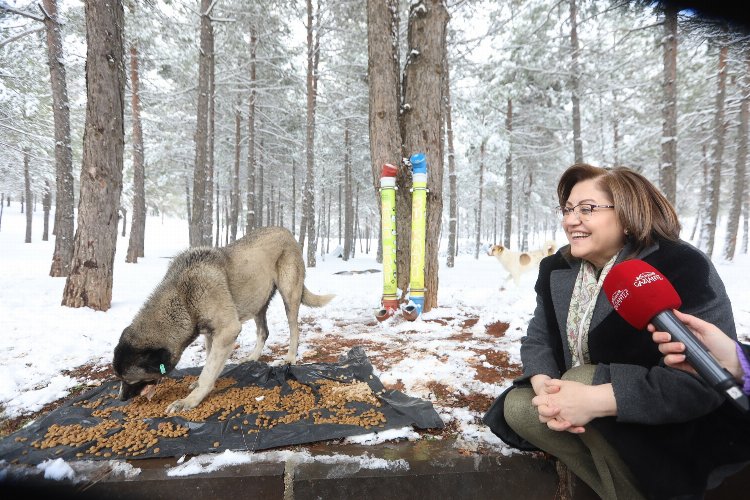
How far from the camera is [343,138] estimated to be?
22.0 m

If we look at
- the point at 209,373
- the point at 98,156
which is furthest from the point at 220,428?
the point at 98,156

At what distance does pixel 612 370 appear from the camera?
1.51 metres

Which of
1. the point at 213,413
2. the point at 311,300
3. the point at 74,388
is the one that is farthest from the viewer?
the point at 311,300

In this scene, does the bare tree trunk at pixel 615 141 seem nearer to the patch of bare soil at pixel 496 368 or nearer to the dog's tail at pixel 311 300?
the patch of bare soil at pixel 496 368

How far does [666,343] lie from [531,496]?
1.22 meters

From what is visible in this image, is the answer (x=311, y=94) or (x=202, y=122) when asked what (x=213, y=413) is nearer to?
(x=202, y=122)

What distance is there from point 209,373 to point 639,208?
10.2ft

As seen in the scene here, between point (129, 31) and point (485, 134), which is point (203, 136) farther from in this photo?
point (485, 134)

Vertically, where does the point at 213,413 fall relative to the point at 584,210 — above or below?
below

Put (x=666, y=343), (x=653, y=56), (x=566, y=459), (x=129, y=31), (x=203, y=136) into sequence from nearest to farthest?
(x=666, y=343)
(x=566, y=459)
(x=203, y=136)
(x=653, y=56)
(x=129, y=31)

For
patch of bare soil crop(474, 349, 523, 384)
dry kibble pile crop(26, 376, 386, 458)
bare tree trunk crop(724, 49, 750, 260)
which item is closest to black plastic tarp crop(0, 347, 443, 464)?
dry kibble pile crop(26, 376, 386, 458)

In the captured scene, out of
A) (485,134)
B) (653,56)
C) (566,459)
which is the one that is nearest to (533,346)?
(566,459)

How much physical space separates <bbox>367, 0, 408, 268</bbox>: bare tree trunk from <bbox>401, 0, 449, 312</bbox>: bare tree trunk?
0.23m

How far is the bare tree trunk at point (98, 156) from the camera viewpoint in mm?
5496
